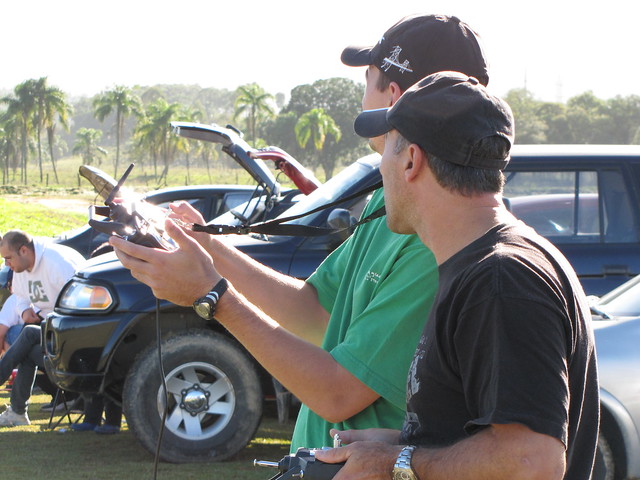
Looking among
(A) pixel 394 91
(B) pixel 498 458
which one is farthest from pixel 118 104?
(B) pixel 498 458

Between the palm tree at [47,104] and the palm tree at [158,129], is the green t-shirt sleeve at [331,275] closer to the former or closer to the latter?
the palm tree at [47,104]

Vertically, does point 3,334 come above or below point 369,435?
below

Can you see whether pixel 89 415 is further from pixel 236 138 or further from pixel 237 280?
pixel 237 280

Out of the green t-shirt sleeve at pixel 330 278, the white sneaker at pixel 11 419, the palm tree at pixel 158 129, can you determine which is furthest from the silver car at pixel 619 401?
the palm tree at pixel 158 129

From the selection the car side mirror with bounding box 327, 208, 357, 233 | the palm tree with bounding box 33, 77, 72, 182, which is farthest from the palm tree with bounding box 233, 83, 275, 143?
the car side mirror with bounding box 327, 208, 357, 233

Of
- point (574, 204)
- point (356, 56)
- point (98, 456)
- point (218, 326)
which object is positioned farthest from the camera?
point (98, 456)

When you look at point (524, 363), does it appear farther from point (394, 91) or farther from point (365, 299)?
point (394, 91)

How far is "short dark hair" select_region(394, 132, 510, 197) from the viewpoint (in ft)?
5.79

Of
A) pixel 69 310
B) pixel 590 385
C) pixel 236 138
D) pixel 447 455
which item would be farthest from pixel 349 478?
pixel 236 138

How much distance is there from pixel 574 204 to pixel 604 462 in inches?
72.9

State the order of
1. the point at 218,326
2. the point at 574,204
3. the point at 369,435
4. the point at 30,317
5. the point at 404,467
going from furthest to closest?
1. the point at 30,317
2. the point at 218,326
3. the point at 574,204
4. the point at 369,435
5. the point at 404,467

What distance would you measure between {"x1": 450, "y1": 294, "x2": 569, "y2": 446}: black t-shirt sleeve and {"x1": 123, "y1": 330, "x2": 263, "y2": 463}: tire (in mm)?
4693

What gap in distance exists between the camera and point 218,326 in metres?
6.27

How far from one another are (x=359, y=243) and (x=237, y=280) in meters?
0.46
